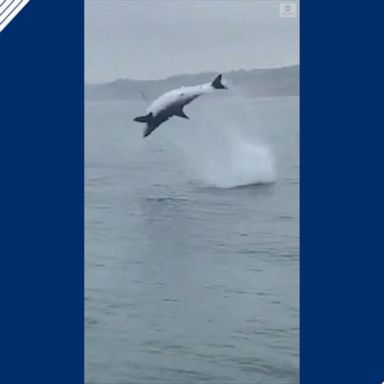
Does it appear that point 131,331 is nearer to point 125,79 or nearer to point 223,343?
point 223,343

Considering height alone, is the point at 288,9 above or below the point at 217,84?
above

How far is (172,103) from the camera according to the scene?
11.9 feet

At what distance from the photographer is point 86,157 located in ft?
11.9

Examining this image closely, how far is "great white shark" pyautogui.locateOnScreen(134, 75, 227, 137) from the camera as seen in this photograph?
11.9ft

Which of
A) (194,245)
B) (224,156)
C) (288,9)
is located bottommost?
(194,245)

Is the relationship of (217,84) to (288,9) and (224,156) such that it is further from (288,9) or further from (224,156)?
(288,9)

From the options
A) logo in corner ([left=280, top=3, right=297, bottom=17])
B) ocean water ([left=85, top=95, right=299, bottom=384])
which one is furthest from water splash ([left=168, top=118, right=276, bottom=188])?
logo in corner ([left=280, top=3, right=297, bottom=17])

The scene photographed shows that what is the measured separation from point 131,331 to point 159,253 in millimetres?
351

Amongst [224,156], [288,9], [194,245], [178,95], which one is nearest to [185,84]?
[178,95]
